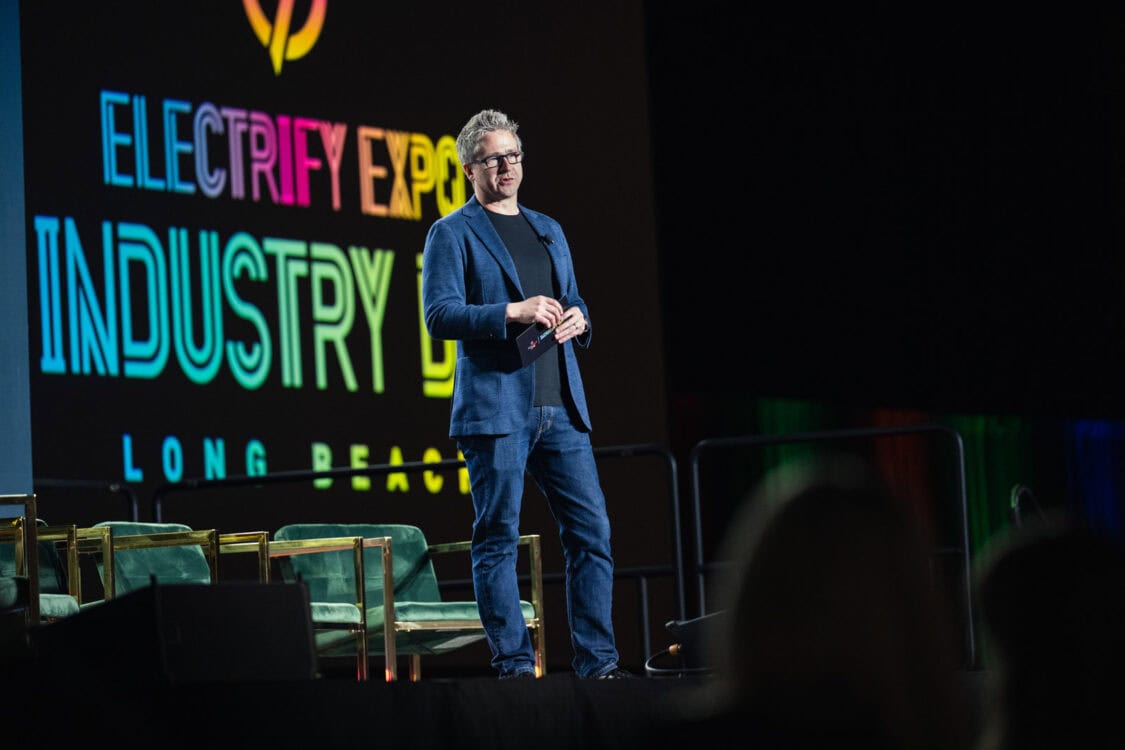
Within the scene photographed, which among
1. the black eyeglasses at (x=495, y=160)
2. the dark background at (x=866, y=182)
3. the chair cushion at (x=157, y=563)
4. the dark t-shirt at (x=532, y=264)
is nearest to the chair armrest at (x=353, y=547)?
the chair cushion at (x=157, y=563)

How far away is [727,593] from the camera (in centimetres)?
132

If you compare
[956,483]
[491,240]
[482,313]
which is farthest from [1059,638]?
[956,483]

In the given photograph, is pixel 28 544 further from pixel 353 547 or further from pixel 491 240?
pixel 491 240

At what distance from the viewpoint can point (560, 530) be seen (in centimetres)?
392

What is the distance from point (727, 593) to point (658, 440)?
7.68 meters

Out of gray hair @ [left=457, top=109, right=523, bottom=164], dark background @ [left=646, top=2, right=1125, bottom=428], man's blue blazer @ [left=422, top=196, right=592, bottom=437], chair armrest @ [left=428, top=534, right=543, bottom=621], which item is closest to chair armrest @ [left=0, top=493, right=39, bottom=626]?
man's blue blazer @ [left=422, top=196, right=592, bottom=437]

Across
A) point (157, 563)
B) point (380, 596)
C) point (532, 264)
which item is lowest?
point (380, 596)

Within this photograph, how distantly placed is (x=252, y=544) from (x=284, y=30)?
12.5ft

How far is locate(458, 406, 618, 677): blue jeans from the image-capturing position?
12.6 feet

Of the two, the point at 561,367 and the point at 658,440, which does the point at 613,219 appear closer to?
the point at 658,440

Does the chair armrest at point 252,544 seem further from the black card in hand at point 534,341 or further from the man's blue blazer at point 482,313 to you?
the black card in hand at point 534,341

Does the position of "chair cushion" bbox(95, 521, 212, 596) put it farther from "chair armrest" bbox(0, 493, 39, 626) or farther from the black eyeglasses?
the black eyeglasses

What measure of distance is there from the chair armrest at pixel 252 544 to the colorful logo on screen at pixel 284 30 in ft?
11.9

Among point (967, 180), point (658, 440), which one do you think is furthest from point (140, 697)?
point (967, 180)
